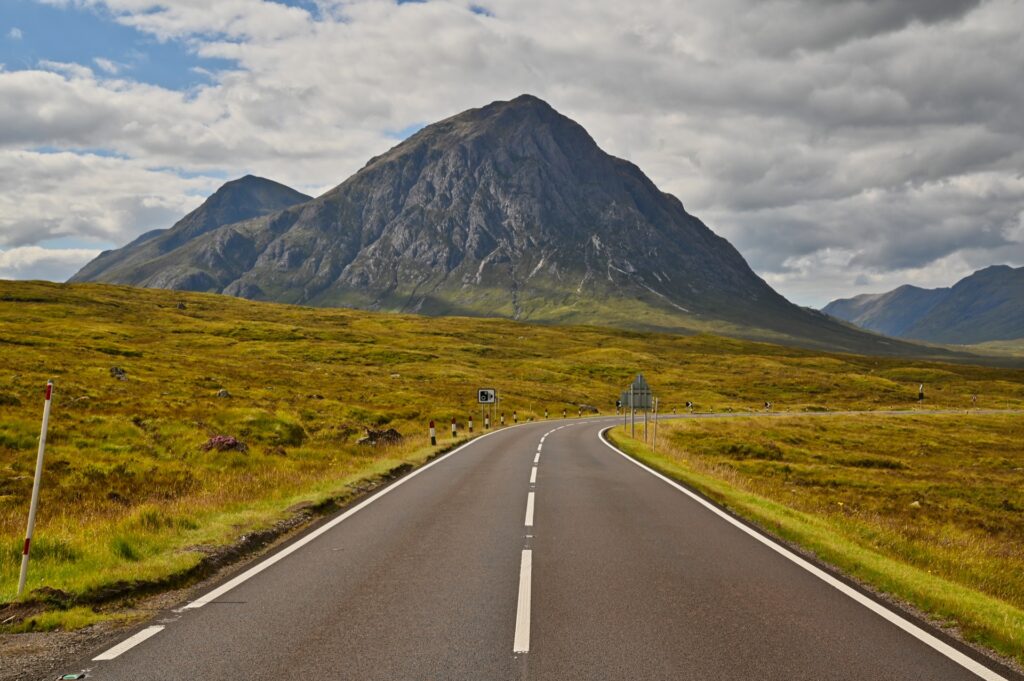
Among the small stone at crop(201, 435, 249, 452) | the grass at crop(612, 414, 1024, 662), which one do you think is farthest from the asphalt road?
the small stone at crop(201, 435, 249, 452)

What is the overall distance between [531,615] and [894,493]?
94.2 ft

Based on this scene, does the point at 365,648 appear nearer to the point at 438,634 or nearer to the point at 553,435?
the point at 438,634

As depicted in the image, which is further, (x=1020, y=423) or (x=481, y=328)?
(x=481, y=328)

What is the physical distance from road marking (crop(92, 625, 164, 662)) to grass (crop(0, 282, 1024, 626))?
164 cm

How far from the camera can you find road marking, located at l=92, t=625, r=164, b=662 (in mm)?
6438

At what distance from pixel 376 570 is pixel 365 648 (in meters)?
3.11

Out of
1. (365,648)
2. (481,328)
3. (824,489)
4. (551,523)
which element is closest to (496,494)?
(551,523)

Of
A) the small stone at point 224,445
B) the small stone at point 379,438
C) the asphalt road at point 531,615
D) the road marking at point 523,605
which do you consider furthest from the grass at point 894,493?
the small stone at point 224,445

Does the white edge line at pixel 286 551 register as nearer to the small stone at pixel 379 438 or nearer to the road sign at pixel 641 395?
the small stone at pixel 379 438

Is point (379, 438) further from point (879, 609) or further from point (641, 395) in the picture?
point (879, 609)

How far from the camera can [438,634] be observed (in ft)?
23.3

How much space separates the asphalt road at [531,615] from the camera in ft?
20.5

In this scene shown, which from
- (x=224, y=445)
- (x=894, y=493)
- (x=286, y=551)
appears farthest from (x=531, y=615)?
(x=894, y=493)

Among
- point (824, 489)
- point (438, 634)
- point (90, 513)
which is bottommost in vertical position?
point (824, 489)
